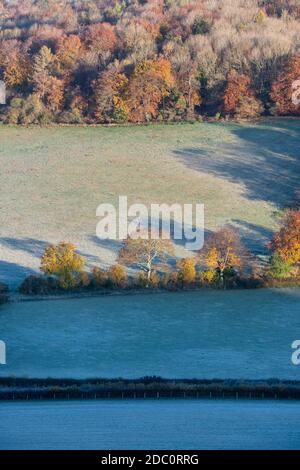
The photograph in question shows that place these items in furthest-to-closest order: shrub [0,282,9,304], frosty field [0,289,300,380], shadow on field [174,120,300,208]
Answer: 1. shadow on field [174,120,300,208]
2. shrub [0,282,9,304]
3. frosty field [0,289,300,380]

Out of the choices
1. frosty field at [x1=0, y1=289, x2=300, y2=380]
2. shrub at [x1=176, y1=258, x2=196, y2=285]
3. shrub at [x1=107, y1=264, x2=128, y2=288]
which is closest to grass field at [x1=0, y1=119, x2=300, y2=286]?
shrub at [x1=107, y1=264, x2=128, y2=288]

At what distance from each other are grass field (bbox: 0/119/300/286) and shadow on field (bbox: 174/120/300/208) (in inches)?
A: 1.8

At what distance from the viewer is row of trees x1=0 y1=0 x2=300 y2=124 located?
46438 mm

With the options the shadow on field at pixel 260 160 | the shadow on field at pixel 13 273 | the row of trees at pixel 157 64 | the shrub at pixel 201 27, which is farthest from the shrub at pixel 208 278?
the shrub at pixel 201 27

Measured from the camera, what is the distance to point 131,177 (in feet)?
129

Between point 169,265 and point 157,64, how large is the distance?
2138 centimetres

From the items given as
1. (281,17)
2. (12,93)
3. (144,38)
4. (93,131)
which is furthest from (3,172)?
Result: (281,17)

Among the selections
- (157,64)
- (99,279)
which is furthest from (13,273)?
(157,64)

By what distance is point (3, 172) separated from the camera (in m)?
40.4

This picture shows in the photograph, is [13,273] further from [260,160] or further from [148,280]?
[260,160]

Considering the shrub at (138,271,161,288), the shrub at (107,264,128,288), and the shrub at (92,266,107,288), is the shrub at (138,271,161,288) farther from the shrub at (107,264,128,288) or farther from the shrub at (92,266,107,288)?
the shrub at (92,266,107,288)

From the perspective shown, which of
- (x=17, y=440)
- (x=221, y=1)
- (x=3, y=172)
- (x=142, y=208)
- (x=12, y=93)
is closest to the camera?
(x=17, y=440)

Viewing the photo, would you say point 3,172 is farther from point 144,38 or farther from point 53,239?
point 144,38
